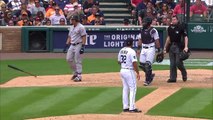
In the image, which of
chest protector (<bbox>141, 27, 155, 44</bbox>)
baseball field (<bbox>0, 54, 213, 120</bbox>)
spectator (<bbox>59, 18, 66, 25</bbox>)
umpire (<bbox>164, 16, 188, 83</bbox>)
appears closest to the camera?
baseball field (<bbox>0, 54, 213, 120</bbox>)

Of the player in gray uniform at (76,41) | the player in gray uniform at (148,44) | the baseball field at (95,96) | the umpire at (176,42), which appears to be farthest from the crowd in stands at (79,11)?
the player in gray uniform at (148,44)

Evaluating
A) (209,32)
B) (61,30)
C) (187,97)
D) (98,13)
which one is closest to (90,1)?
(98,13)

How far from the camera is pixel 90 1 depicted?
30359 millimetres

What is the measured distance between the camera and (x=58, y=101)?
16781 mm

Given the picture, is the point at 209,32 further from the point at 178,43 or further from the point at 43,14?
the point at 178,43

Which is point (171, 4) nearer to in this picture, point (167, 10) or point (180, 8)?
point (167, 10)

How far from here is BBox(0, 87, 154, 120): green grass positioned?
50.8 feet

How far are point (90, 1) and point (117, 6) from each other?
2.51 meters

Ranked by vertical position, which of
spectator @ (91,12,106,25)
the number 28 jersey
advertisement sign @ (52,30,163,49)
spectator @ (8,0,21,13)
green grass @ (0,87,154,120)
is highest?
spectator @ (8,0,21,13)

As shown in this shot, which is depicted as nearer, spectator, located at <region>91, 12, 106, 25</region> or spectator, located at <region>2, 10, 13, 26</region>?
spectator, located at <region>2, 10, 13, 26</region>

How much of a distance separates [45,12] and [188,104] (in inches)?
562

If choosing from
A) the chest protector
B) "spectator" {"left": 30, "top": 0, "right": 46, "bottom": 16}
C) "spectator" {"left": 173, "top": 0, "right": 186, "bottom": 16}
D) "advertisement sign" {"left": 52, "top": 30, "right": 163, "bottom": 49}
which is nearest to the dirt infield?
the chest protector

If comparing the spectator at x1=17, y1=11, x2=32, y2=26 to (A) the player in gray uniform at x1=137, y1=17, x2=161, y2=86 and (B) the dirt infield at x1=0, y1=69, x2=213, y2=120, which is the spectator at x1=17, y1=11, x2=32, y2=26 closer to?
(B) the dirt infield at x1=0, y1=69, x2=213, y2=120

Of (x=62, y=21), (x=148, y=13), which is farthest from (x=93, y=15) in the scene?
(x=148, y=13)
